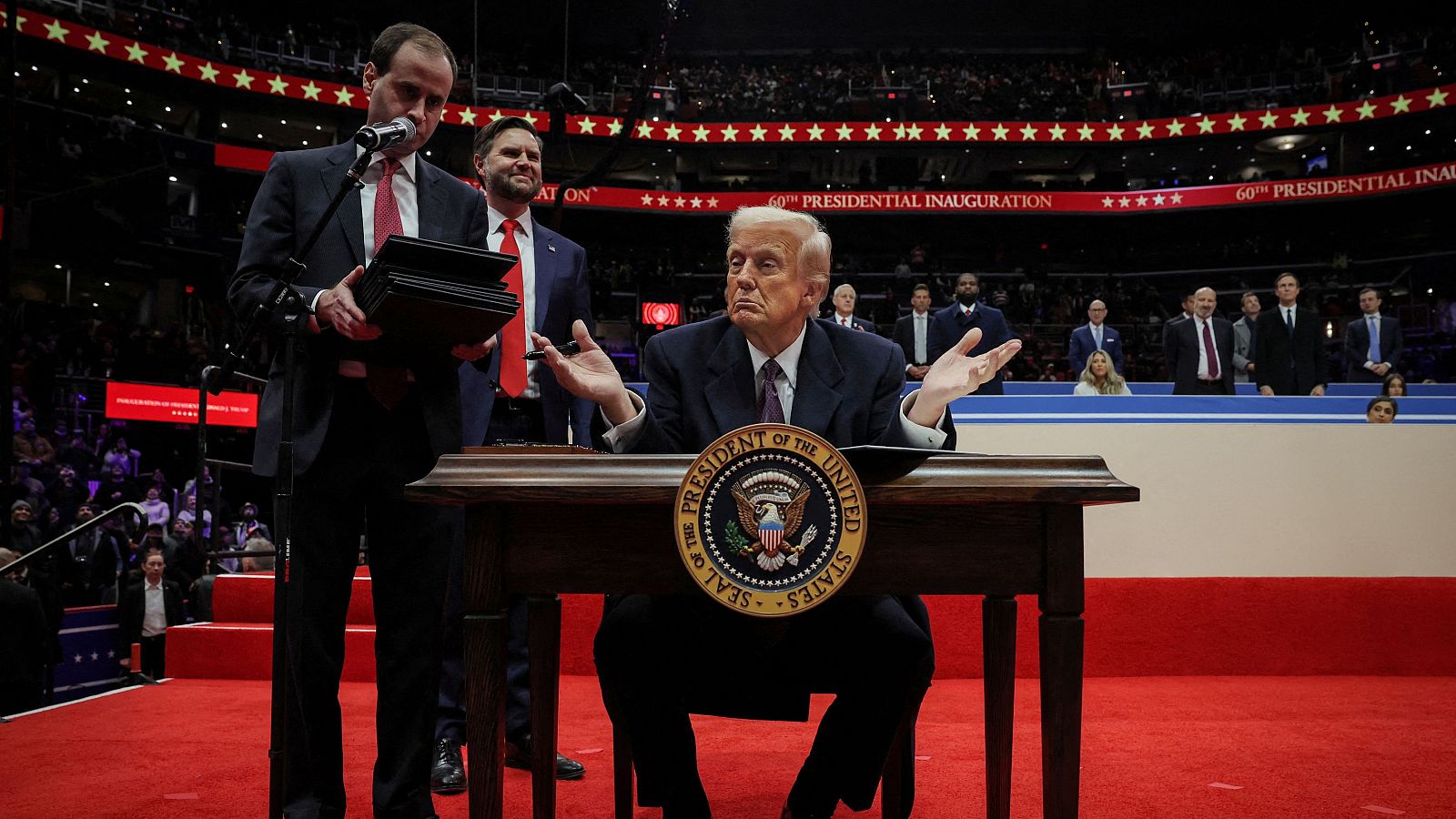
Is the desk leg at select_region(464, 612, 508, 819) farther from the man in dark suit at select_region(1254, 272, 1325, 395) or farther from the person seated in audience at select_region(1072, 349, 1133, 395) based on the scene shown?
the man in dark suit at select_region(1254, 272, 1325, 395)

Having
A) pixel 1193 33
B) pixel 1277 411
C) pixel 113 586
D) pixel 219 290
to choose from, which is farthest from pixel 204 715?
pixel 1193 33

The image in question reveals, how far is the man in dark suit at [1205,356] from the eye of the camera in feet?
23.5

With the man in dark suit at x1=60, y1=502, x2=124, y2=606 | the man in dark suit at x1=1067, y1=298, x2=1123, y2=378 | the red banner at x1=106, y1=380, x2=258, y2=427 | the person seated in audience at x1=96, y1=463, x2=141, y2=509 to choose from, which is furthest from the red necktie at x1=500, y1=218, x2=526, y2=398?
the red banner at x1=106, y1=380, x2=258, y2=427

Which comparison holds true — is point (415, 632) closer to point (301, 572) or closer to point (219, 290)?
point (301, 572)

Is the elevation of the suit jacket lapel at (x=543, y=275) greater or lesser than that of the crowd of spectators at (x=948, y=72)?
lesser

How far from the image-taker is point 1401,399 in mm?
6402

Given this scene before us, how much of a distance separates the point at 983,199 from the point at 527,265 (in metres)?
18.4

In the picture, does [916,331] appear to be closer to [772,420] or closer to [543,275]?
[543,275]

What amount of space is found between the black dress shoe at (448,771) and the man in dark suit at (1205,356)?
6.26 m

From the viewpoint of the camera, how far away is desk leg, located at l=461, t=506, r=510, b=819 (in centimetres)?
133

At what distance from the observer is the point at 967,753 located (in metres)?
2.62

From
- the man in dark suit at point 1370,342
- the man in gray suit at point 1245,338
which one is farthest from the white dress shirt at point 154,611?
the man in dark suit at point 1370,342

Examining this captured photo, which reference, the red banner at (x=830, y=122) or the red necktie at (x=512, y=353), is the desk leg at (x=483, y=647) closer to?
the red necktie at (x=512, y=353)

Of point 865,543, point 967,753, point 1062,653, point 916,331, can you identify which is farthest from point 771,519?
point 916,331
